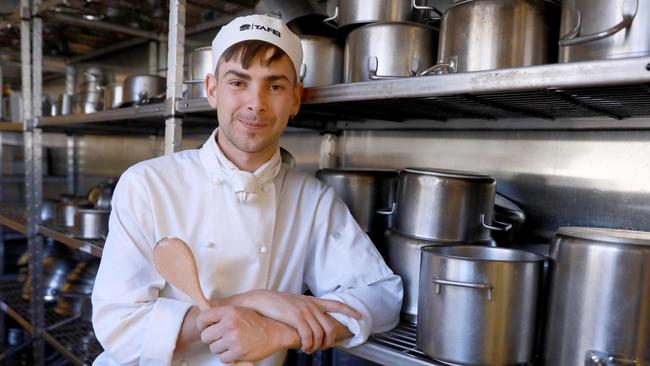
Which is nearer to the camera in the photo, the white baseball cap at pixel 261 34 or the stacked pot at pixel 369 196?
the white baseball cap at pixel 261 34

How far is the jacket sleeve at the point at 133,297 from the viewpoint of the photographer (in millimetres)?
771

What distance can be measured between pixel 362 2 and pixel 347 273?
1.87 ft

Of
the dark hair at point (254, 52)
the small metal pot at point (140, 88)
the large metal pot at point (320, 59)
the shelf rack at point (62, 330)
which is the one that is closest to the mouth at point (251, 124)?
the dark hair at point (254, 52)

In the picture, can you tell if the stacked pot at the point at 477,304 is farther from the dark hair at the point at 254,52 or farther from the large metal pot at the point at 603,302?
the dark hair at the point at 254,52

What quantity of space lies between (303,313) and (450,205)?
1.07 feet

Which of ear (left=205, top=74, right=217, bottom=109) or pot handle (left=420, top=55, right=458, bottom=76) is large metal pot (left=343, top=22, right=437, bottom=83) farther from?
ear (left=205, top=74, right=217, bottom=109)

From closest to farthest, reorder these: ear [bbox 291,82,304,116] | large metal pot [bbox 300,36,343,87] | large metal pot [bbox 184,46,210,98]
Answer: ear [bbox 291,82,304,116] → large metal pot [bbox 300,36,343,87] → large metal pot [bbox 184,46,210,98]

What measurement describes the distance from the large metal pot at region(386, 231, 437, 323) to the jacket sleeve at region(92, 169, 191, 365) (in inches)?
15.6

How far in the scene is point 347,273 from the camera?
3.07 ft

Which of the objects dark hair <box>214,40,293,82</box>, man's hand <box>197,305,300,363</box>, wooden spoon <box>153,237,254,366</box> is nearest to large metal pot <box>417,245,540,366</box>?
man's hand <box>197,305,300,363</box>

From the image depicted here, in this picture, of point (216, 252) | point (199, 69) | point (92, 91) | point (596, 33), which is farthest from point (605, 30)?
point (92, 91)

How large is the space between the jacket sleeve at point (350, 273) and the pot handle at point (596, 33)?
1.61ft

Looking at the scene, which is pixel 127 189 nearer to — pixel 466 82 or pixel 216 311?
pixel 216 311

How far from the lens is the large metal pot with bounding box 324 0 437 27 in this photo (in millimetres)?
1007
